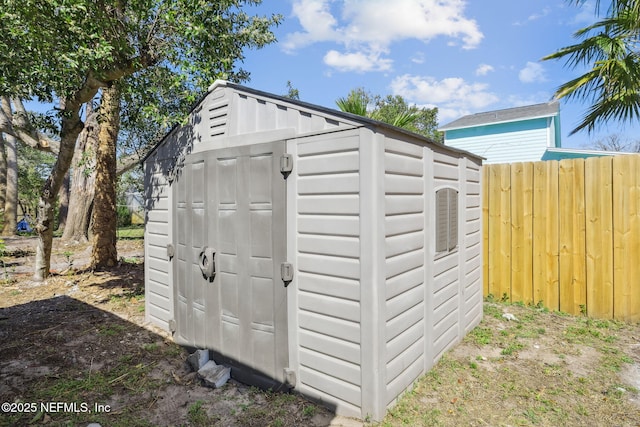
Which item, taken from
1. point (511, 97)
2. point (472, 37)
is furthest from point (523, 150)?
point (472, 37)

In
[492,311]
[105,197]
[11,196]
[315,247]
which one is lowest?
[492,311]

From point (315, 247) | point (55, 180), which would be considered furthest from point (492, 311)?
point (55, 180)

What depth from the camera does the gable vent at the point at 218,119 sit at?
11.0ft

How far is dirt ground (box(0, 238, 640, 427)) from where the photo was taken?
2.53 metres

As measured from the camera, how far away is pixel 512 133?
539 inches

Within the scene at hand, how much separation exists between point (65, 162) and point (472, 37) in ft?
41.7

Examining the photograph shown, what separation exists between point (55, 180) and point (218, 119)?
14.3ft

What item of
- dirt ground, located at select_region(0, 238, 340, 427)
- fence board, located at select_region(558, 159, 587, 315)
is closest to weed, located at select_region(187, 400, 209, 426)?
dirt ground, located at select_region(0, 238, 340, 427)

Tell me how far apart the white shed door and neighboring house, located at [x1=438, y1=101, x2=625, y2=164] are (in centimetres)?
1202

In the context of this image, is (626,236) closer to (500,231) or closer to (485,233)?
(500,231)

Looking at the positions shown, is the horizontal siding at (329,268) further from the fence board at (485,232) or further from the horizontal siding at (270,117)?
the fence board at (485,232)

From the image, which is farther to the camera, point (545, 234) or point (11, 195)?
point (11, 195)

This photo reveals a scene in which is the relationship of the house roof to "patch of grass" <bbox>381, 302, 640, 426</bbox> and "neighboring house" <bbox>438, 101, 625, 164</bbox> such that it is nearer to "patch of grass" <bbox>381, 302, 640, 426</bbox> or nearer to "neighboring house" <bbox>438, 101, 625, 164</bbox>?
"neighboring house" <bbox>438, 101, 625, 164</bbox>

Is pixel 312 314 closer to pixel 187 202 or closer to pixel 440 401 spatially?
pixel 440 401
